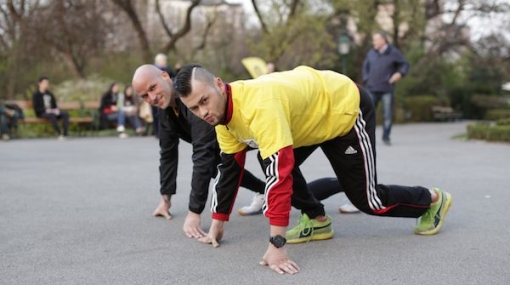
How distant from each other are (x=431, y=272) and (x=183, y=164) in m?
5.75

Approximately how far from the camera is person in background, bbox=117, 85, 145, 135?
15.5 m

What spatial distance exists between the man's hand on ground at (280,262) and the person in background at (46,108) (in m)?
11.9

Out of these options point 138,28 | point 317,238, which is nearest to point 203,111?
point 317,238

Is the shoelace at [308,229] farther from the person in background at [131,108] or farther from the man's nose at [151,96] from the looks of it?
the person in background at [131,108]

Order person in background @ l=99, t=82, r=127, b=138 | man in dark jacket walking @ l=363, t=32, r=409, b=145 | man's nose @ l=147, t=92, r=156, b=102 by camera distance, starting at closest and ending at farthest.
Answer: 1. man's nose @ l=147, t=92, r=156, b=102
2. man in dark jacket walking @ l=363, t=32, r=409, b=145
3. person in background @ l=99, t=82, r=127, b=138

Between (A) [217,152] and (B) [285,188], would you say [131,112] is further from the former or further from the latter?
(B) [285,188]

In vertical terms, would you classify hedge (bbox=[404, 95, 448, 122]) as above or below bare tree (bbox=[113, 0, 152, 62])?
below

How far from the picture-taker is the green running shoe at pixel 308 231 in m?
4.06

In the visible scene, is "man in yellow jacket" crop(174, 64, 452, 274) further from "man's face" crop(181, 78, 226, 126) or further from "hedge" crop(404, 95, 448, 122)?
"hedge" crop(404, 95, 448, 122)

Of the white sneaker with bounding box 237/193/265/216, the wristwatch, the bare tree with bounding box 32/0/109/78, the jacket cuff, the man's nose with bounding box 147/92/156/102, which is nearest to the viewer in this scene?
the wristwatch

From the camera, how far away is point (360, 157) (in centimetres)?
372

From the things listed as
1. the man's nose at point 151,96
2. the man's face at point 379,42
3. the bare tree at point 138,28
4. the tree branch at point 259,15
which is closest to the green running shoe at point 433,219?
the man's nose at point 151,96

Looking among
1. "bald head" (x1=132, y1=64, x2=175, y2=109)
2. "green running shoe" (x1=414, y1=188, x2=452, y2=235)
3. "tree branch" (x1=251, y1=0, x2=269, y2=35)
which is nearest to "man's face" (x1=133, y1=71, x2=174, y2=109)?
"bald head" (x1=132, y1=64, x2=175, y2=109)

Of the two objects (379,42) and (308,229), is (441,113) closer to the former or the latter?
(379,42)
